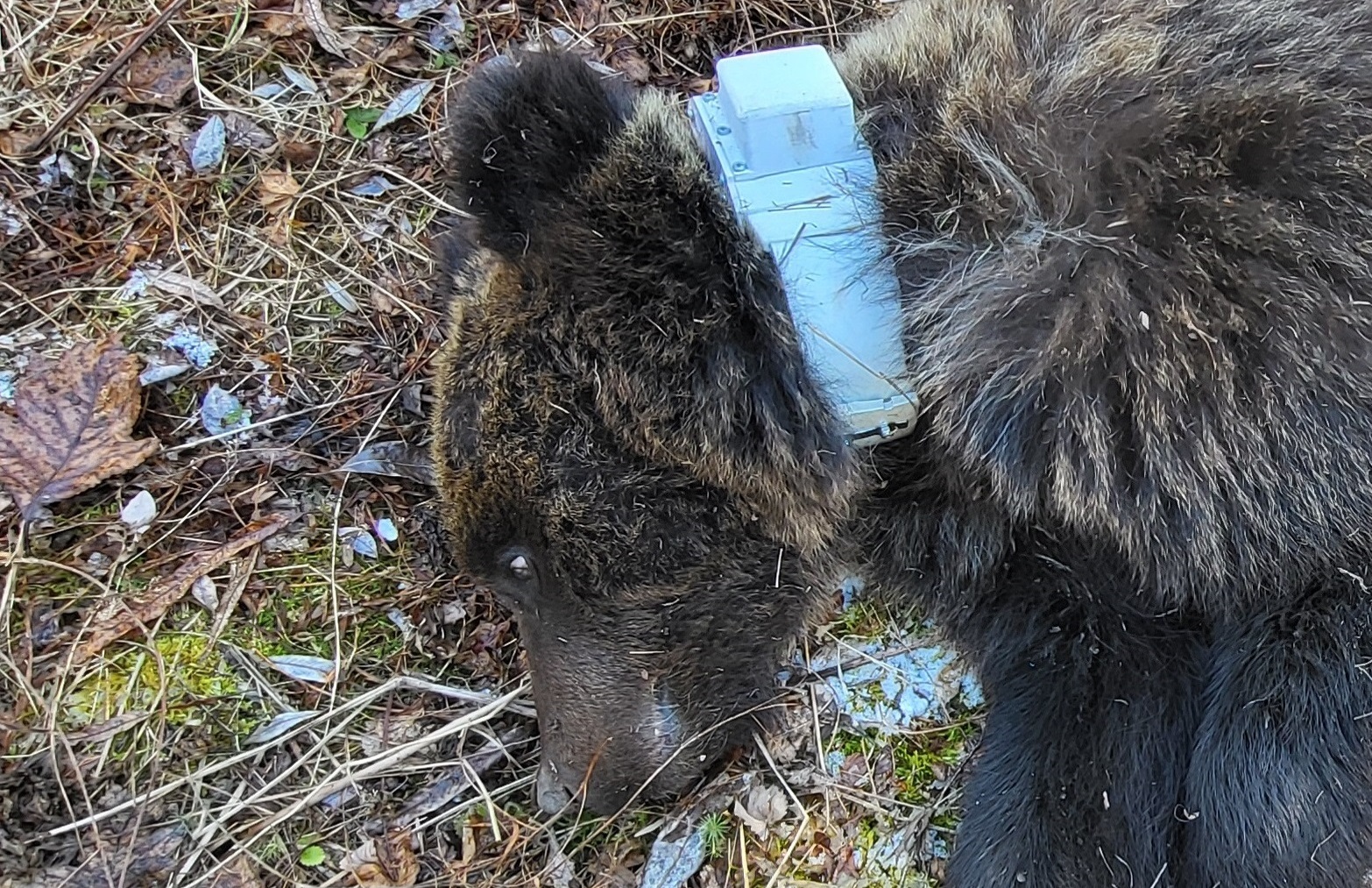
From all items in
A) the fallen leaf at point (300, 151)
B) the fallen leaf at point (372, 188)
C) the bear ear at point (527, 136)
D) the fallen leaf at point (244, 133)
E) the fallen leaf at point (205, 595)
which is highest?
the bear ear at point (527, 136)

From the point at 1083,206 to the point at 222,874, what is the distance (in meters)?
2.67

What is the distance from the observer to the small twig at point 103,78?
339cm

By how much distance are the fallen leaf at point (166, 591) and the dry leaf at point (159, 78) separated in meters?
1.49

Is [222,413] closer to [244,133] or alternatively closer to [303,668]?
[303,668]

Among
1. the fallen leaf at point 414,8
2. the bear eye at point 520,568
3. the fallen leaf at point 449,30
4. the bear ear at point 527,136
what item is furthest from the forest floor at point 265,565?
the bear ear at point 527,136

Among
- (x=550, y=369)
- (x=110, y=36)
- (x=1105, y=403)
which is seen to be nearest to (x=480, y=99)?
(x=550, y=369)

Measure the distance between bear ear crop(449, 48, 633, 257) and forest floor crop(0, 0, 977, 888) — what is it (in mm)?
843

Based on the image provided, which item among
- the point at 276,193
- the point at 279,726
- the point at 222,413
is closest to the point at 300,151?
the point at 276,193

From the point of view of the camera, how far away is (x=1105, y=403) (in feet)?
7.81

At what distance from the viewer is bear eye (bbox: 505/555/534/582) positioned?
2637 mm

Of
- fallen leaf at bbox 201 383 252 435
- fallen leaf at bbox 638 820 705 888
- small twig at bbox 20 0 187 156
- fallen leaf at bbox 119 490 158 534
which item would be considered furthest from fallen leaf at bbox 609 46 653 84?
fallen leaf at bbox 638 820 705 888

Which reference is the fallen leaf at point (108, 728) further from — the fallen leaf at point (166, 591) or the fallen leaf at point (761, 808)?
the fallen leaf at point (761, 808)

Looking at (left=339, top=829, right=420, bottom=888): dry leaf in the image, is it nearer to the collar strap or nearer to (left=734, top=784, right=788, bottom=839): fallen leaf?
(left=734, top=784, right=788, bottom=839): fallen leaf

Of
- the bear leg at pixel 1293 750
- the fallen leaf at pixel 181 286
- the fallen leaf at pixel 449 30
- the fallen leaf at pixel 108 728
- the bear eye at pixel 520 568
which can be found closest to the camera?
the bear leg at pixel 1293 750
